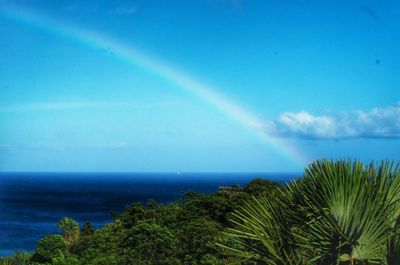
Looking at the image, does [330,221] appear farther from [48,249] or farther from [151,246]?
[48,249]

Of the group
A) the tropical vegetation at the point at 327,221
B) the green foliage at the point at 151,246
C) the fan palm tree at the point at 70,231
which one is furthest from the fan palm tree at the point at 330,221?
the fan palm tree at the point at 70,231

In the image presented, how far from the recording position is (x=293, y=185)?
750 cm

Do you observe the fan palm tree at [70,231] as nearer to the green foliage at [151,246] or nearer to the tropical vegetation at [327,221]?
the green foliage at [151,246]

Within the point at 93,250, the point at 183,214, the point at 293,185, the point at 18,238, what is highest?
the point at 293,185

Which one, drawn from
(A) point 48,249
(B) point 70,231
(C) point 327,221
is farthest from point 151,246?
(B) point 70,231

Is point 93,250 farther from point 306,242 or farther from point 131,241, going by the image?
point 306,242

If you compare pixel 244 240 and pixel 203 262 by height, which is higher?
pixel 244 240

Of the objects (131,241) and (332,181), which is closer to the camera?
(332,181)

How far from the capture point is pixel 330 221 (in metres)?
6.68

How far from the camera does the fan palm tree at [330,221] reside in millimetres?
6520

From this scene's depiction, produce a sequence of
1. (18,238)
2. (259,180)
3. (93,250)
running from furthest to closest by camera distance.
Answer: (18,238) → (259,180) → (93,250)

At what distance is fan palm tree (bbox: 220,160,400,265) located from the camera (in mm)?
6520

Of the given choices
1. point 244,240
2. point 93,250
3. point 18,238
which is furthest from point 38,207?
point 244,240

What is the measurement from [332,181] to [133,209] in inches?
1235
